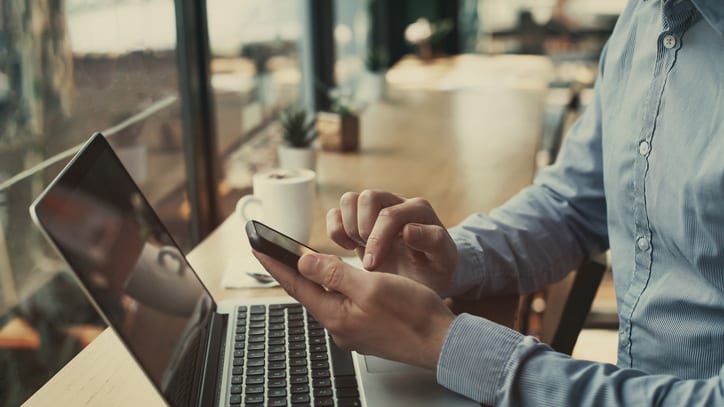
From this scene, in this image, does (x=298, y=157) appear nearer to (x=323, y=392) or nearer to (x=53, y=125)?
(x=53, y=125)

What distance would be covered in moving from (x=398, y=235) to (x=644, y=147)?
0.31 metres

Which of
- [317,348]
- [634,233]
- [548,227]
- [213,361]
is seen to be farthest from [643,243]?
[213,361]

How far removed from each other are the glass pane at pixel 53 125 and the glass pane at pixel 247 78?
31 centimetres

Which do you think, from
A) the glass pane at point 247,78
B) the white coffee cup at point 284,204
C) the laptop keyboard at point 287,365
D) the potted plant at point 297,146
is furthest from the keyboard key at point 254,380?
the glass pane at point 247,78

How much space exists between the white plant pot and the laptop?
2.48 ft

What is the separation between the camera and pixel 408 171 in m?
1.75

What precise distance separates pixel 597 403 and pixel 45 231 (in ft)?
1.58

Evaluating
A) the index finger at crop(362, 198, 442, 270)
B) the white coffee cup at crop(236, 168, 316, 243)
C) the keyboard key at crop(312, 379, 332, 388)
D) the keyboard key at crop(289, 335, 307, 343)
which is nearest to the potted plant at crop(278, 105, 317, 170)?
the white coffee cup at crop(236, 168, 316, 243)

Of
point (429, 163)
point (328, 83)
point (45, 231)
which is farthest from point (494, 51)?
point (45, 231)

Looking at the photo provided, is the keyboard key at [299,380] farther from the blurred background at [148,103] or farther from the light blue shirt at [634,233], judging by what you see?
the blurred background at [148,103]

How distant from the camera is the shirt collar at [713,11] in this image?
79cm

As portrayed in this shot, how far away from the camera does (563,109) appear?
8.46 feet

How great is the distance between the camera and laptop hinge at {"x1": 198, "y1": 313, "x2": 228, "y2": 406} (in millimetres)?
667

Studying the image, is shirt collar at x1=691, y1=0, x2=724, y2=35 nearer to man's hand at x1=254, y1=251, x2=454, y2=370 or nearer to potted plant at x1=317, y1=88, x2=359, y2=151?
man's hand at x1=254, y1=251, x2=454, y2=370
